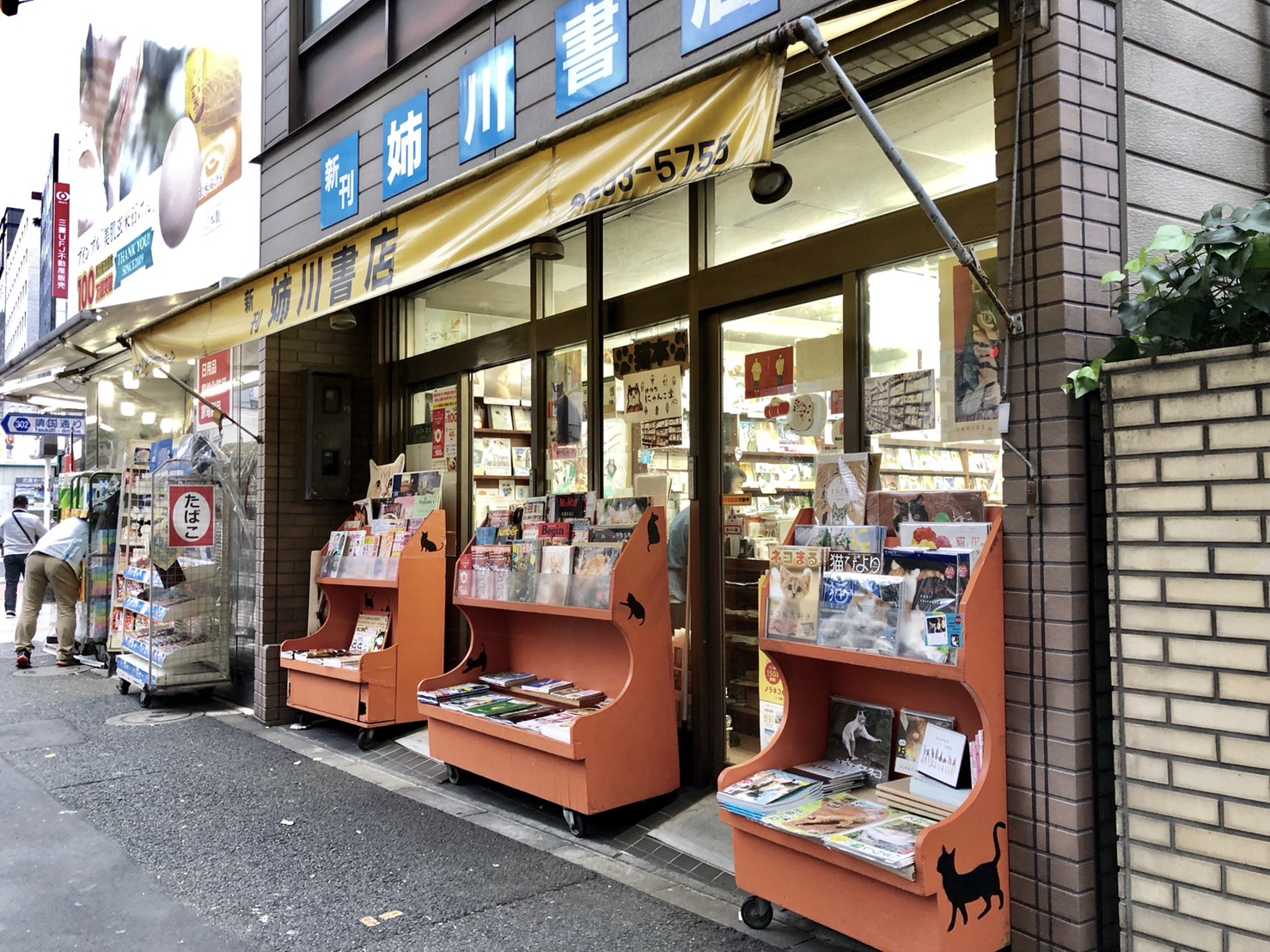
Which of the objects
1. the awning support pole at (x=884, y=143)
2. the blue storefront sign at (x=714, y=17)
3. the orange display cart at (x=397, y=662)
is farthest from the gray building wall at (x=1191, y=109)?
the orange display cart at (x=397, y=662)

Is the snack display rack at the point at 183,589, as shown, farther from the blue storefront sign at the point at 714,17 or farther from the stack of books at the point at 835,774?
the stack of books at the point at 835,774

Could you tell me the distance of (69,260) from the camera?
15477 millimetres

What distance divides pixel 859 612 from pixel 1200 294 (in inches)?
59.6

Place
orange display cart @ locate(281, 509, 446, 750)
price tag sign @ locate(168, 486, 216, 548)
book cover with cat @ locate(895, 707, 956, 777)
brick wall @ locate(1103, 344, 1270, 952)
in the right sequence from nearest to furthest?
brick wall @ locate(1103, 344, 1270, 952)
book cover with cat @ locate(895, 707, 956, 777)
orange display cart @ locate(281, 509, 446, 750)
price tag sign @ locate(168, 486, 216, 548)

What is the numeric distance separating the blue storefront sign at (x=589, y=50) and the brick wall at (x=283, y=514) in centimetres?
378

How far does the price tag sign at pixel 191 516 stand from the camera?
8516mm

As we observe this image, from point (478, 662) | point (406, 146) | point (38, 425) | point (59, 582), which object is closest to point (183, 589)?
point (59, 582)

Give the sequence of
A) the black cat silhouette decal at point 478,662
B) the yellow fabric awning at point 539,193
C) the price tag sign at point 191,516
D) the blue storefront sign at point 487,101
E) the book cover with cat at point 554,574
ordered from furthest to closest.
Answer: the price tag sign at point 191,516 → the black cat silhouette decal at point 478,662 → the blue storefront sign at point 487,101 → the book cover with cat at point 554,574 → the yellow fabric awning at point 539,193

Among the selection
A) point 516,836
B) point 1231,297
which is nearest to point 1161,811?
point 1231,297

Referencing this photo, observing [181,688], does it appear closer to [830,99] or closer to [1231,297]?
[830,99]

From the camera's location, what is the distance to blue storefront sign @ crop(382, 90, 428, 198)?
6.33m

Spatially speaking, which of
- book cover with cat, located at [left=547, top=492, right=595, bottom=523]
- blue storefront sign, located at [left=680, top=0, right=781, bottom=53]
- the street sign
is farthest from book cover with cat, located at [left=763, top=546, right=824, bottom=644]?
the street sign

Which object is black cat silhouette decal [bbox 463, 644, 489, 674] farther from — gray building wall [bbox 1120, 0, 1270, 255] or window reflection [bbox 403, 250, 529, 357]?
gray building wall [bbox 1120, 0, 1270, 255]

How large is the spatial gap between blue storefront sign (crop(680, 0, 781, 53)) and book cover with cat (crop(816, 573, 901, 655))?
2397 millimetres
